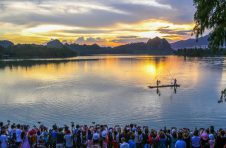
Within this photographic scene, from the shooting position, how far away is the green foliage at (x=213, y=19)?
42.7 ft

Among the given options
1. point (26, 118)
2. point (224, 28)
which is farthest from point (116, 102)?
point (224, 28)

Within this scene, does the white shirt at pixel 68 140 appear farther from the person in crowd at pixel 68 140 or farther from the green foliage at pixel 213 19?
the green foliage at pixel 213 19

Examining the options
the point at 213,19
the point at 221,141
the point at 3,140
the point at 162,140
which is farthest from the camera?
the point at 162,140

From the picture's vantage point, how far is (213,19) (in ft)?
43.8

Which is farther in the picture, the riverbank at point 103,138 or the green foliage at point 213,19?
the riverbank at point 103,138

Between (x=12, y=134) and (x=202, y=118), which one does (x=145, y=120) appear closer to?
(x=202, y=118)

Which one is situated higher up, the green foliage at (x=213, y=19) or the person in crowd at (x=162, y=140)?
the green foliage at (x=213, y=19)

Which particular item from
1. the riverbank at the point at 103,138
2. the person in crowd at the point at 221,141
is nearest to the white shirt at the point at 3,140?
the riverbank at the point at 103,138

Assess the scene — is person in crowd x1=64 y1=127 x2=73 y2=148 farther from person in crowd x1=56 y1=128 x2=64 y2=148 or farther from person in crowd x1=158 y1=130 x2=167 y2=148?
person in crowd x1=158 y1=130 x2=167 y2=148

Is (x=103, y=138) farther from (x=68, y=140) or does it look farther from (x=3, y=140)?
(x=3, y=140)

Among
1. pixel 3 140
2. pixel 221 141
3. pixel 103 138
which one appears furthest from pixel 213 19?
pixel 3 140

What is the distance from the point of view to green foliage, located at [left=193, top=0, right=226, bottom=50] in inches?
512

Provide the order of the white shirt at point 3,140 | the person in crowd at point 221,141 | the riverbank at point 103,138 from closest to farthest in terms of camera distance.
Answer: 1. the person in crowd at point 221,141
2. the riverbank at point 103,138
3. the white shirt at point 3,140

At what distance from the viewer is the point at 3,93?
264ft
